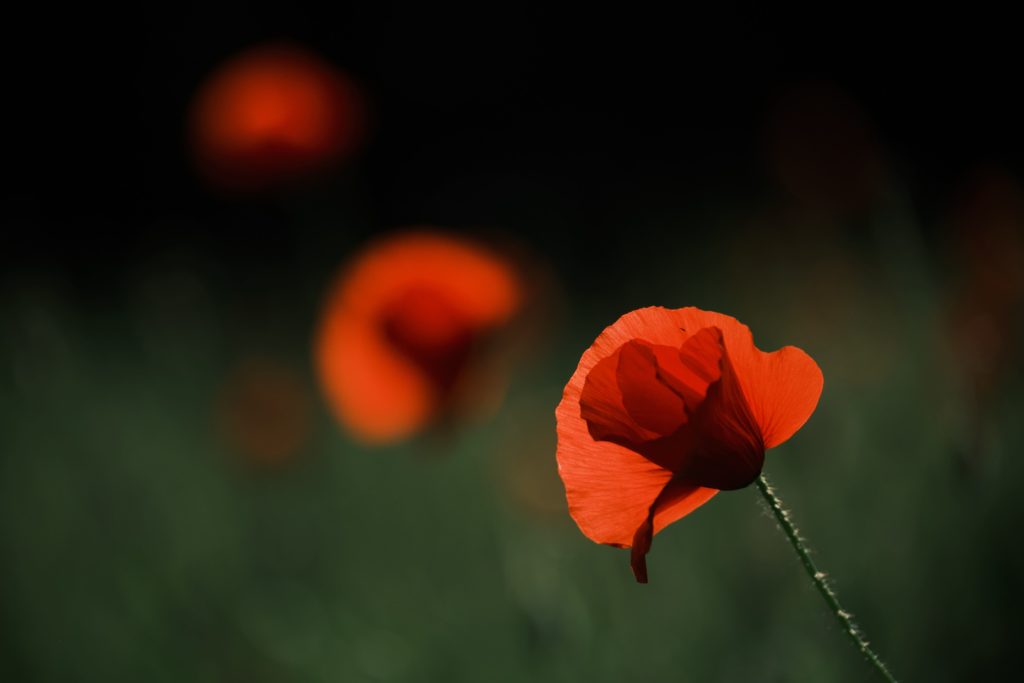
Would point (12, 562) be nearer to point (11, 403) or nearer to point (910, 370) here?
point (11, 403)

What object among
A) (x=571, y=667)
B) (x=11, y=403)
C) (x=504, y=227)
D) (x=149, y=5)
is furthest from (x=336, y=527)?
(x=149, y=5)

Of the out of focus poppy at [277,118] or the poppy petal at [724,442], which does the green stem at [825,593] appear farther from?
the out of focus poppy at [277,118]

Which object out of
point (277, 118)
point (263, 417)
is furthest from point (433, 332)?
point (263, 417)

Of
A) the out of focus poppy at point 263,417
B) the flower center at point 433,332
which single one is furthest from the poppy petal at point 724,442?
the out of focus poppy at point 263,417

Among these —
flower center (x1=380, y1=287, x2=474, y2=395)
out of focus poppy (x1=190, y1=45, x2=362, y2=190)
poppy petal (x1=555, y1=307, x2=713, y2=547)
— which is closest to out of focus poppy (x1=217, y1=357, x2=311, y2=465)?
out of focus poppy (x1=190, y1=45, x2=362, y2=190)

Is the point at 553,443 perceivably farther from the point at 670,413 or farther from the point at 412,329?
the point at 670,413

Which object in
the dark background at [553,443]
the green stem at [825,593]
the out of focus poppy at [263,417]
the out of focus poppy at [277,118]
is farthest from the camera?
the out of focus poppy at [263,417]

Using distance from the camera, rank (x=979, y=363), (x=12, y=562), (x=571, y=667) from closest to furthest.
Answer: (x=979, y=363) → (x=571, y=667) → (x=12, y=562)
